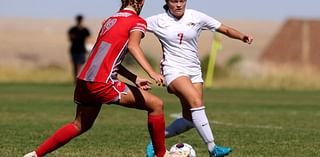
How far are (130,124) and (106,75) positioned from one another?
23.2 ft

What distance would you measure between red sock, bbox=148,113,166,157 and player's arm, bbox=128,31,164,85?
1.91 feet

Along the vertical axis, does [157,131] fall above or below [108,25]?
below

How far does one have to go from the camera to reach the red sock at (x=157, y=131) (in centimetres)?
1059

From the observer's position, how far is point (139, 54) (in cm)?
1021

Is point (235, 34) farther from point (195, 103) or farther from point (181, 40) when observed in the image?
point (195, 103)

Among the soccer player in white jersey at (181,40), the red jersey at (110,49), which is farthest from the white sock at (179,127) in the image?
the red jersey at (110,49)

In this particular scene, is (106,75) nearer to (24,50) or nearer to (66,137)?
(66,137)

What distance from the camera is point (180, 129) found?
12.5 meters

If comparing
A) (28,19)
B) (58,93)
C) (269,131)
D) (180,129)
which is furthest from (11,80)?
(28,19)

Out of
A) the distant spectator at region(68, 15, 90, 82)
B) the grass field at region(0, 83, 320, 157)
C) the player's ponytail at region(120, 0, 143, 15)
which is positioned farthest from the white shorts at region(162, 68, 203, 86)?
the distant spectator at region(68, 15, 90, 82)

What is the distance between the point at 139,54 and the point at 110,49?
0.33 m

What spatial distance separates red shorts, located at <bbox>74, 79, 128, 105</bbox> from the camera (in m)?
10.4

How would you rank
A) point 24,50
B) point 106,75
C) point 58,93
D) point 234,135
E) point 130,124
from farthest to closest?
point 24,50, point 58,93, point 130,124, point 234,135, point 106,75

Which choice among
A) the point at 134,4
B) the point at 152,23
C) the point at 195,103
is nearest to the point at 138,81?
the point at 134,4
